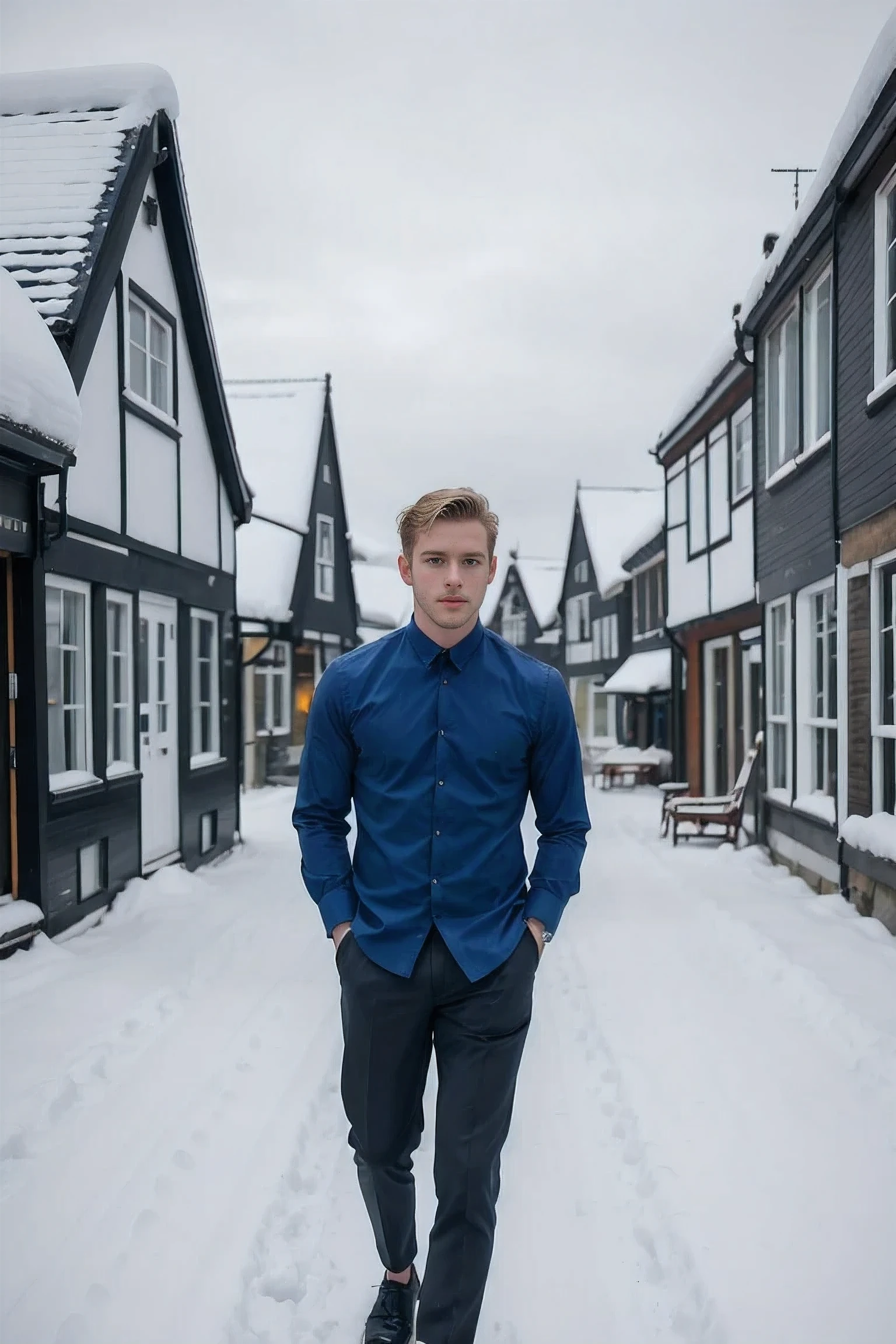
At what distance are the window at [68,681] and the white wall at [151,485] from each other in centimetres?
115

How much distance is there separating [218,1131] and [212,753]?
7.61 meters

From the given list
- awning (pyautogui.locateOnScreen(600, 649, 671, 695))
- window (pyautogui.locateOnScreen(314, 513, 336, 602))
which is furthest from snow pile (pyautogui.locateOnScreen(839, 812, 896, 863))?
window (pyautogui.locateOnScreen(314, 513, 336, 602))

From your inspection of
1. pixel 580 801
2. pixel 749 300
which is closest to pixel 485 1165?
pixel 580 801

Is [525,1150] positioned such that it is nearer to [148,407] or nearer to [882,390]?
[882,390]

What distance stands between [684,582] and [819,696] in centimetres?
645

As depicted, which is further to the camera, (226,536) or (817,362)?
(226,536)

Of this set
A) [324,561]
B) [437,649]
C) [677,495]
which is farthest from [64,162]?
[324,561]

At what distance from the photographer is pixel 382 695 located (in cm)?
255

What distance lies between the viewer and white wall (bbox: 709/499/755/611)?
1225 centimetres

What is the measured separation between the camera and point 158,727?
940 centimetres

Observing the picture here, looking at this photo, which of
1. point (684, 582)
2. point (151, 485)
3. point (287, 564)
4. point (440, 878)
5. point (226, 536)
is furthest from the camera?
point (287, 564)

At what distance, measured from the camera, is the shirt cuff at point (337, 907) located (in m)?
2.57

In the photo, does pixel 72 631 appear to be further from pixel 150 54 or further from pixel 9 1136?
pixel 150 54

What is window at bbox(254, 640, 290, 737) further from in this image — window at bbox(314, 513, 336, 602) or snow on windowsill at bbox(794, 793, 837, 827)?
snow on windowsill at bbox(794, 793, 837, 827)
